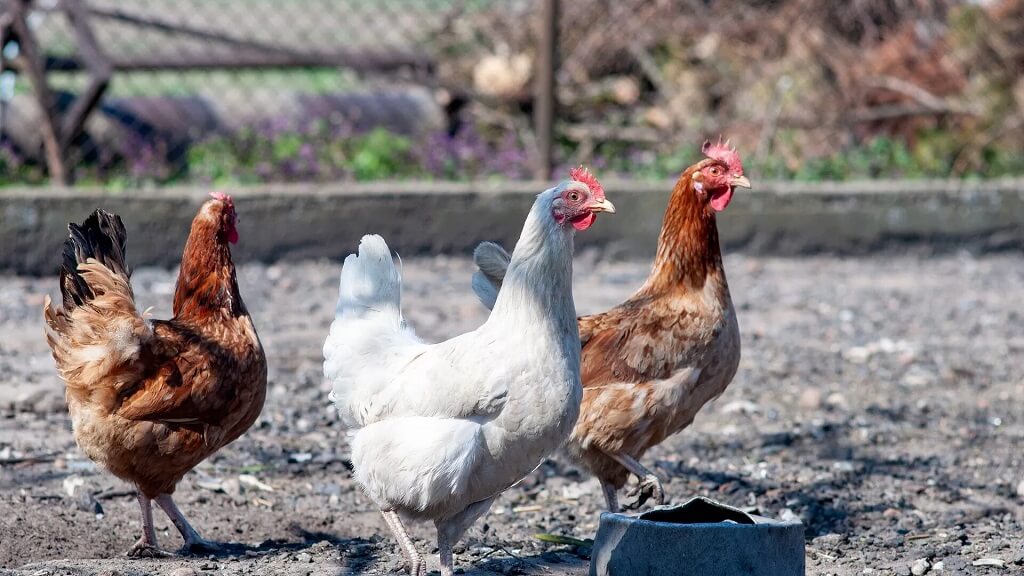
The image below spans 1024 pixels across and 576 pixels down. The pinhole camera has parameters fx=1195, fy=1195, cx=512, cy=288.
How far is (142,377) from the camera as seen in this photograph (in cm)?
360

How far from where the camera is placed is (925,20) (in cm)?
978

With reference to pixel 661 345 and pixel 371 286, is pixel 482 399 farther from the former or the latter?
pixel 661 345

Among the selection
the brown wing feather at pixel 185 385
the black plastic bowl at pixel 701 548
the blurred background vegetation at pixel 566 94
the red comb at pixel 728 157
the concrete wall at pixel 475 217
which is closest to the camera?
the black plastic bowl at pixel 701 548

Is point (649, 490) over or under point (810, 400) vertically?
under

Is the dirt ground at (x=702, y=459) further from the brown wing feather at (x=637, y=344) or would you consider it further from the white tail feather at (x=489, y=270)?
the white tail feather at (x=489, y=270)

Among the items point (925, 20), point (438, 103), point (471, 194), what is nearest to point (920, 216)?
point (925, 20)

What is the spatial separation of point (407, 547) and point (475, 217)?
477 centimetres

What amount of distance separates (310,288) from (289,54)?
191cm

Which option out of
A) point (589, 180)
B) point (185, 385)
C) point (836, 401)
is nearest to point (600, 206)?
point (589, 180)

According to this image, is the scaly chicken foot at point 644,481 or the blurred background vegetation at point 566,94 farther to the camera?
the blurred background vegetation at point 566,94

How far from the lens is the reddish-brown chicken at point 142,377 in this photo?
3.57 m

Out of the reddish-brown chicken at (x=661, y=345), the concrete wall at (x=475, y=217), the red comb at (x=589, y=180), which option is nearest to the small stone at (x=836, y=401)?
the reddish-brown chicken at (x=661, y=345)

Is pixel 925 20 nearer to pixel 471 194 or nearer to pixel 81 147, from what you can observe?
pixel 471 194

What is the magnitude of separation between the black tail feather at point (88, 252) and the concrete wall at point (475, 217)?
3477 mm
